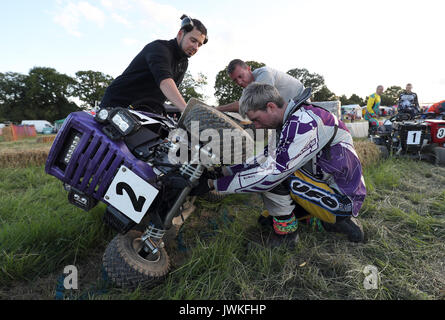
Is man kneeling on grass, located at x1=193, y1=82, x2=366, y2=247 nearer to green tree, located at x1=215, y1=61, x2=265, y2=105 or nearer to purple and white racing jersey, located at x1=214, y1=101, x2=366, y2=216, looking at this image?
purple and white racing jersey, located at x1=214, y1=101, x2=366, y2=216

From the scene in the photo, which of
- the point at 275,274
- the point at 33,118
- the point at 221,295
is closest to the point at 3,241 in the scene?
the point at 221,295

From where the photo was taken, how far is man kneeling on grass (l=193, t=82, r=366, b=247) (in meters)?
1.51

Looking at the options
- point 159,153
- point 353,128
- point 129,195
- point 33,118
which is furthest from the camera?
point 33,118

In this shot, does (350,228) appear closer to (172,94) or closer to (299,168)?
(299,168)

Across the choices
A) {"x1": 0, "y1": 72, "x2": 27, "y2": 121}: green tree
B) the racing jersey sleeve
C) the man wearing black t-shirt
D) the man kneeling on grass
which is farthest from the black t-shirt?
{"x1": 0, "y1": 72, "x2": 27, "y2": 121}: green tree

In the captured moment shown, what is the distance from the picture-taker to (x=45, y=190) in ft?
9.75

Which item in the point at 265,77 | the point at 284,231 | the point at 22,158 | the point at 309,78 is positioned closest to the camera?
the point at 284,231

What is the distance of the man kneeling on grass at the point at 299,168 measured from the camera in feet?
4.94

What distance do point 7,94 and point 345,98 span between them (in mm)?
85119

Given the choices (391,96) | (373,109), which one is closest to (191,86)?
(373,109)

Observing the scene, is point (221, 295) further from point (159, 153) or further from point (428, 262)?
point (428, 262)

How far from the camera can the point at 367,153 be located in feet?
15.0

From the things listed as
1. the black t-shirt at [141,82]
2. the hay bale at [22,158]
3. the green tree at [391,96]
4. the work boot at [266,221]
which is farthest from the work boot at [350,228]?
the green tree at [391,96]

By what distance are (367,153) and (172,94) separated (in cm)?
447
